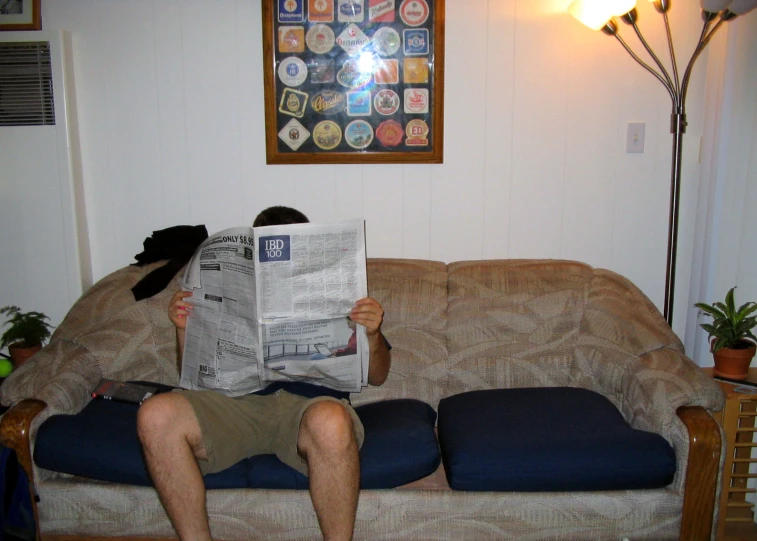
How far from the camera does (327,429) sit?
56.8 inches

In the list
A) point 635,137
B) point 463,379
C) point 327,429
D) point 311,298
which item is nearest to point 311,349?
point 311,298

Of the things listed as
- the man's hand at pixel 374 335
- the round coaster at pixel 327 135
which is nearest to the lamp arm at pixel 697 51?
the round coaster at pixel 327 135

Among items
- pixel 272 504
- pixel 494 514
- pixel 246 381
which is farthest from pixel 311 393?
pixel 494 514

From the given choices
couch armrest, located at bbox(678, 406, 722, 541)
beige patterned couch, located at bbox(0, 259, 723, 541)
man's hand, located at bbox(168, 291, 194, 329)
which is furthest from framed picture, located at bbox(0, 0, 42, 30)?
couch armrest, located at bbox(678, 406, 722, 541)

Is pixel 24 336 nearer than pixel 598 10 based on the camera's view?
No

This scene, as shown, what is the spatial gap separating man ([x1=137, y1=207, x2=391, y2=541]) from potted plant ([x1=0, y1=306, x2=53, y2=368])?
989mm

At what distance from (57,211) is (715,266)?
2.60m

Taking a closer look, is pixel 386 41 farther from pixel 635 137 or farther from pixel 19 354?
pixel 19 354

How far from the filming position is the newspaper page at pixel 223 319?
5.30 ft

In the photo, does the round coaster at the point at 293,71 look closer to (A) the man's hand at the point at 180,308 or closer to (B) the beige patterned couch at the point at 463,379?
(B) the beige patterned couch at the point at 463,379

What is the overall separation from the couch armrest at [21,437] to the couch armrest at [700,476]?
1.79 m

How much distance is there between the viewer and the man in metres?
1.45

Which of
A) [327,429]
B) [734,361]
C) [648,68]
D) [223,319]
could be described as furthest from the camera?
[648,68]

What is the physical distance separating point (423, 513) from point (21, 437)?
3.73 feet
